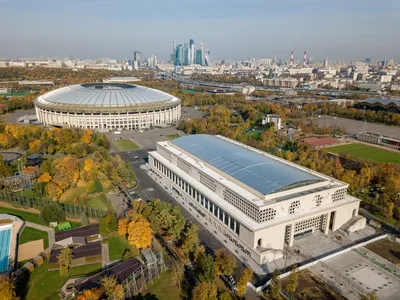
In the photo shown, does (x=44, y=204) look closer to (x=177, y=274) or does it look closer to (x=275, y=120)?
(x=177, y=274)

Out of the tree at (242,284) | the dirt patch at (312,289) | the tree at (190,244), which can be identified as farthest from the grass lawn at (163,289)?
the dirt patch at (312,289)

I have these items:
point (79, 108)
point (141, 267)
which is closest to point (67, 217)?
point (141, 267)

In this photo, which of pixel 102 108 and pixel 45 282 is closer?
pixel 45 282

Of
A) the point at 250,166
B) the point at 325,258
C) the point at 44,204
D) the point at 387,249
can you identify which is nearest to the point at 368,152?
the point at 387,249

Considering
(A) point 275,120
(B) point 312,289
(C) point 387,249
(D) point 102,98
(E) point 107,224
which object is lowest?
(C) point 387,249

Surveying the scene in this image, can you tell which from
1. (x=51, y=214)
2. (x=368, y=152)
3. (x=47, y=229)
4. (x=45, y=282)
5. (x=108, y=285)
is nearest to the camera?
(x=108, y=285)
